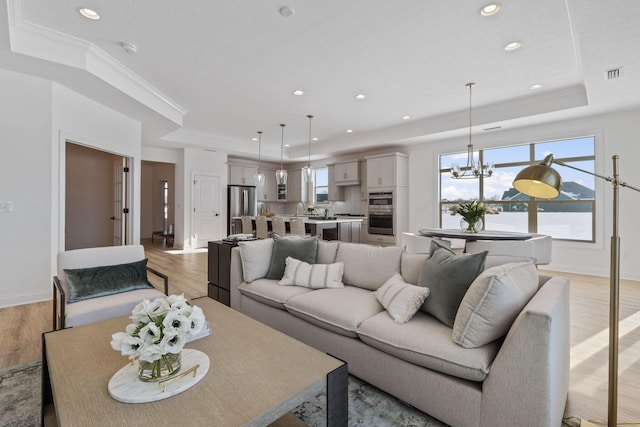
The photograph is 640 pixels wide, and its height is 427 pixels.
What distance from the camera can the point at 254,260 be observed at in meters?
2.90

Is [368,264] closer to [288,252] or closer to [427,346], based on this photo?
[288,252]

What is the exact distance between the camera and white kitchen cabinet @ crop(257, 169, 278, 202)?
9425 mm

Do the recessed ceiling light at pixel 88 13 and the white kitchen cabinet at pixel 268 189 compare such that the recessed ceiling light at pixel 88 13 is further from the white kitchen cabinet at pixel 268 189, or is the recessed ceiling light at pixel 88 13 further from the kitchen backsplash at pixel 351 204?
Result: the white kitchen cabinet at pixel 268 189

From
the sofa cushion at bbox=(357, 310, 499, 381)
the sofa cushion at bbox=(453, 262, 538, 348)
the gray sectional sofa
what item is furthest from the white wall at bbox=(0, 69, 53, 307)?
the sofa cushion at bbox=(453, 262, 538, 348)

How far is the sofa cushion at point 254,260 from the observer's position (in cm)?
287

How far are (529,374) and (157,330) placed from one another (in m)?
1.52

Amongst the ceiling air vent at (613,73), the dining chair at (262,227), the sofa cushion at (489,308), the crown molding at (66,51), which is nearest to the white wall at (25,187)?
the crown molding at (66,51)

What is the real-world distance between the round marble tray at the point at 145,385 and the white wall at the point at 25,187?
3315 mm

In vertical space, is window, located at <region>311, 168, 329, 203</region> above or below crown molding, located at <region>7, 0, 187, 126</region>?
below

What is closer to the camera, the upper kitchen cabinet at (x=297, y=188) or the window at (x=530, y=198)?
the window at (x=530, y=198)

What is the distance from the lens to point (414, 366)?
5.32 ft

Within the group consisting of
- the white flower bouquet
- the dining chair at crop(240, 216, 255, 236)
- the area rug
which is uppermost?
the dining chair at crop(240, 216, 255, 236)

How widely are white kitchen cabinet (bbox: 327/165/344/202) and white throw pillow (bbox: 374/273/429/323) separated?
655 centimetres

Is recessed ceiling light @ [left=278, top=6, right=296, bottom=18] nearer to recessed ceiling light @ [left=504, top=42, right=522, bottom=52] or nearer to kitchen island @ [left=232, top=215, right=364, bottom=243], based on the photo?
recessed ceiling light @ [left=504, top=42, right=522, bottom=52]
